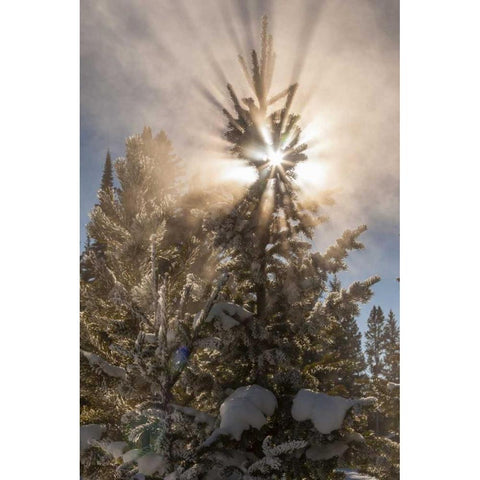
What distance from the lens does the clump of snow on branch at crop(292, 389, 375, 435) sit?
2910 mm

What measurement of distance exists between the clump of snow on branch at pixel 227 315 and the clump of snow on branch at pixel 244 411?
555 millimetres

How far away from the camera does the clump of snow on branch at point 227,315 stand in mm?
3350

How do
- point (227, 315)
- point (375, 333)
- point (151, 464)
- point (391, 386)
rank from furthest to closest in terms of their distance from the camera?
point (375, 333), point (391, 386), point (227, 315), point (151, 464)

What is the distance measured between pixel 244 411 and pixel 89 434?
6.17ft

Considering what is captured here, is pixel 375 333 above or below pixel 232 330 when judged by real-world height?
below

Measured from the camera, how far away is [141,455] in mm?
2576

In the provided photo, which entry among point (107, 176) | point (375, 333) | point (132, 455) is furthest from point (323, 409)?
point (107, 176)

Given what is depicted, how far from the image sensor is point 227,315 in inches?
134

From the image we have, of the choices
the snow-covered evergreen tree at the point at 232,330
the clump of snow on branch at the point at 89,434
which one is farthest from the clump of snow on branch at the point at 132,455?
the clump of snow on branch at the point at 89,434

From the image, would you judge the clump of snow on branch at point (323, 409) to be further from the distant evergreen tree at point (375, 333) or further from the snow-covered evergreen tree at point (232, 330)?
the distant evergreen tree at point (375, 333)

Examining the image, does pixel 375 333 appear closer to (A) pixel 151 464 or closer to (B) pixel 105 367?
(B) pixel 105 367
